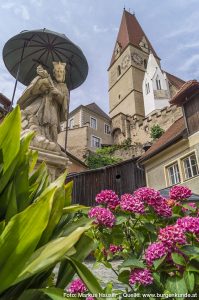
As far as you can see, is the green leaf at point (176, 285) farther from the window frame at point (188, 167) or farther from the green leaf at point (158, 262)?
the window frame at point (188, 167)

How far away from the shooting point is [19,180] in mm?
1064

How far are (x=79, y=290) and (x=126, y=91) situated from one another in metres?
45.4

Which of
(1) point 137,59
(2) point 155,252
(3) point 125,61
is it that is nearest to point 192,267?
(2) point 155,252

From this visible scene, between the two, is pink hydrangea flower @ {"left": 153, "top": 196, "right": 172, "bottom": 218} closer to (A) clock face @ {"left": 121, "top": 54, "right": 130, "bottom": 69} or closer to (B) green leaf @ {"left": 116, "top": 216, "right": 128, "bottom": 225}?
(B) green leaf @ {"left": 116, "top": 216, "right": 128, "bottom": 225}

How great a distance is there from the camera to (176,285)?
1208 millimetres

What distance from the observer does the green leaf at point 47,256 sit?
0.80 m

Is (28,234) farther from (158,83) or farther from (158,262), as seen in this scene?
(158,83)

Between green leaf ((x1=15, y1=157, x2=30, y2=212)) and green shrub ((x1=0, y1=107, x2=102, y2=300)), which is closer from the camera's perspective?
A: green shrub ((x1=0, y1=107, x2=102, y2=300))

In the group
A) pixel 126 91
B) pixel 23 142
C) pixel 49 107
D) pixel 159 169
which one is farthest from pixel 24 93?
pixel 126 91

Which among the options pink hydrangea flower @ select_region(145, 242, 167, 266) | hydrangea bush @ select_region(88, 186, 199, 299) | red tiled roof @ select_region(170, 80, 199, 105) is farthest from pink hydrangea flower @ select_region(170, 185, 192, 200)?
red tiled roof @ select_region(170, 80, 199, 105)

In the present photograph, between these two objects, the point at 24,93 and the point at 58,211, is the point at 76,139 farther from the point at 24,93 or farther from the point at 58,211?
the point at 58,211

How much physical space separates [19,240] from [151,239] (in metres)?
1.02

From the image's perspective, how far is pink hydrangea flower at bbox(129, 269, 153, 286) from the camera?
1.31m

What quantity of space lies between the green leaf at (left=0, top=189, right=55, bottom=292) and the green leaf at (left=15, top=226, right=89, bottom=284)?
21 millimetres
